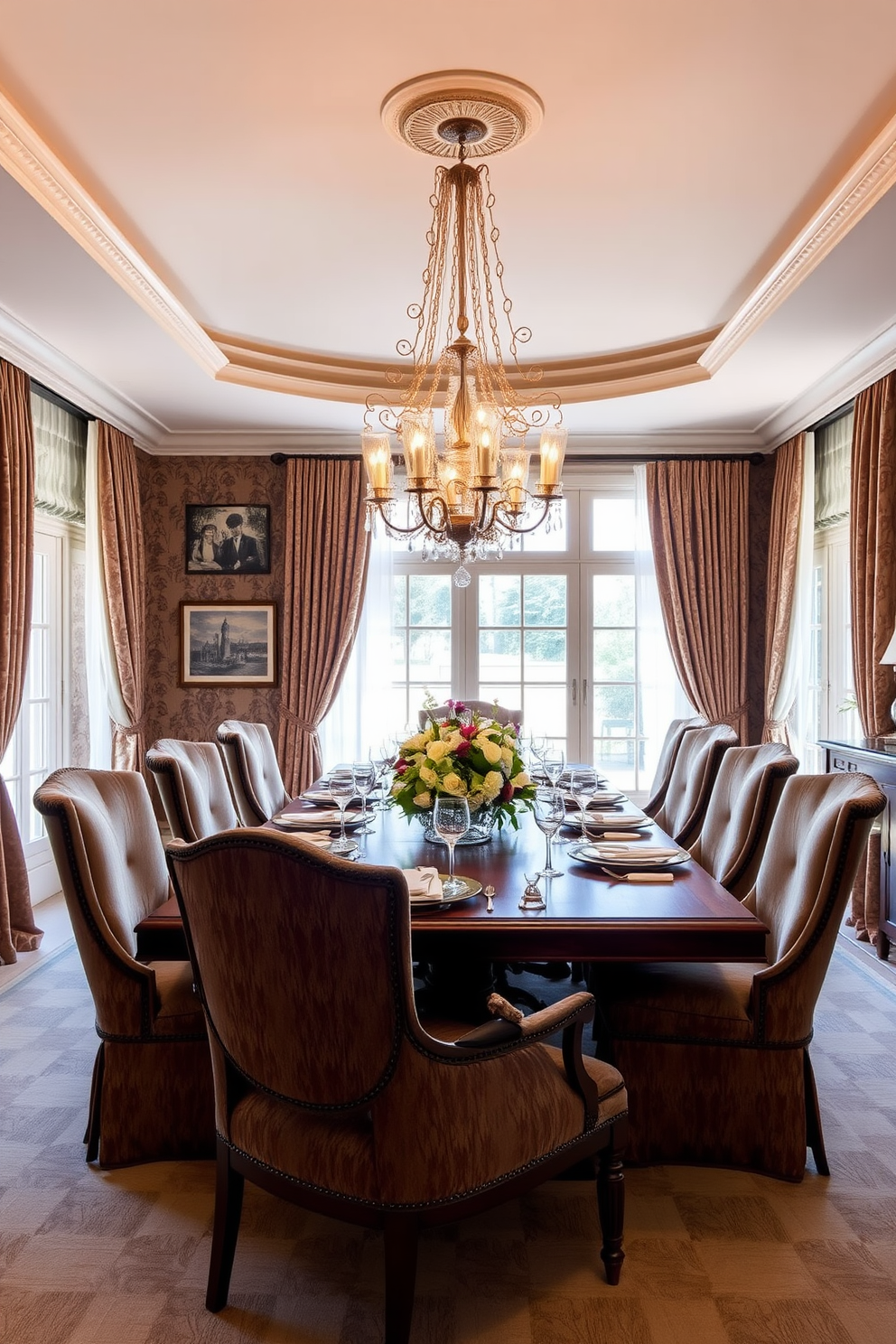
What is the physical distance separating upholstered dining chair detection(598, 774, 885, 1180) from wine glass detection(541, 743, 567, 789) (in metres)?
0.84

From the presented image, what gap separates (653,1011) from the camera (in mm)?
2477

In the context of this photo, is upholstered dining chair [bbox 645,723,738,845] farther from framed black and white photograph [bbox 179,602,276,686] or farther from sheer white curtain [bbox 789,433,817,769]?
framed black and white photograph [bbox 179,602,276,686]

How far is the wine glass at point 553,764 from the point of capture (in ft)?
11.1

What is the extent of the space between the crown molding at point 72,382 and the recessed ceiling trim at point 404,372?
28.4 inches

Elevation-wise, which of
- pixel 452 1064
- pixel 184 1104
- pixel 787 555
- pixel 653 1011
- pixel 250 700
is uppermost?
pixel 787 555

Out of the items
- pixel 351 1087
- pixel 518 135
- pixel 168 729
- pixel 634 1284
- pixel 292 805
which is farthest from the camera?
pixel 168 729

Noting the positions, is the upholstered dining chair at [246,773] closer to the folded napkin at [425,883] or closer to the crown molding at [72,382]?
the folded napkin at [425,883]

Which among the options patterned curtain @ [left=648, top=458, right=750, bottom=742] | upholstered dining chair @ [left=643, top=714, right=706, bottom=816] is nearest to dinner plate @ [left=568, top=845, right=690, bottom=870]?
upholstered dining chair @ [left=643, top=714, right=706, bottom=816]

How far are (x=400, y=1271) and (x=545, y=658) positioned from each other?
201 inches

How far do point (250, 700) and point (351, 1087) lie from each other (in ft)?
16.0

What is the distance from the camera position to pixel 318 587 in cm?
630

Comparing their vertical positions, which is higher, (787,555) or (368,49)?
(368,49)

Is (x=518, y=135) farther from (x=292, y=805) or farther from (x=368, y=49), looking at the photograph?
(x=292, y=805)

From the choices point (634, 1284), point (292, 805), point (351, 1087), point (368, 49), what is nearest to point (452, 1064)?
point (351, 1087)
